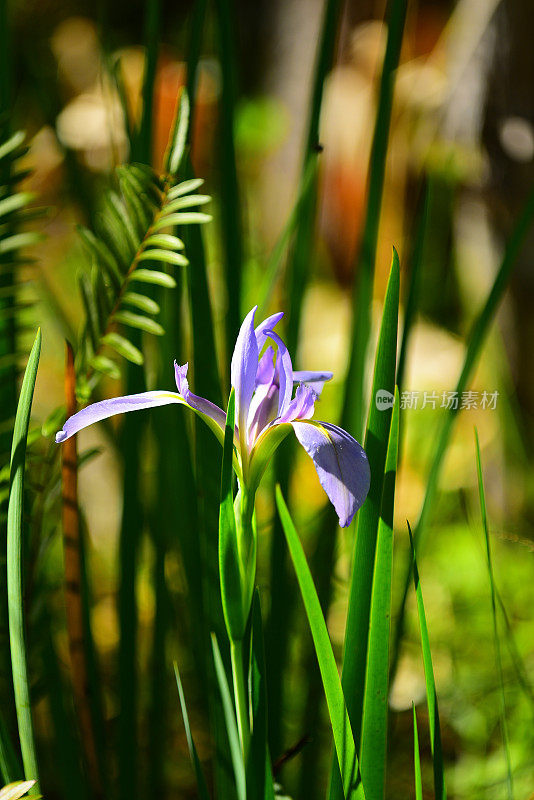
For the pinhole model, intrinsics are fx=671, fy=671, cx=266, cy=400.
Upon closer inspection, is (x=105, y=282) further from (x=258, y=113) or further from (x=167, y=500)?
(x=258, y=113)

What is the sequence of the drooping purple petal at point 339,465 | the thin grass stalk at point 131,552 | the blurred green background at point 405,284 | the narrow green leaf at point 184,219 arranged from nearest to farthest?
the drooping purple petal at point 339,465 → the narrow green leaf at point 184,219 → the thin grass stalk at point 131,552 → the blurred green background at point 405,284

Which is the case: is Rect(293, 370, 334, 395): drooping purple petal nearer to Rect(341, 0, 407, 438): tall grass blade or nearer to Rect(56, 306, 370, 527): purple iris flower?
Rect(56, 306, 370, 527): purple iris flower

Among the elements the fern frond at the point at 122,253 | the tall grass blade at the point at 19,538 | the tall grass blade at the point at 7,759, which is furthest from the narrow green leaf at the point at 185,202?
the tall grass blade at the point at 7,759

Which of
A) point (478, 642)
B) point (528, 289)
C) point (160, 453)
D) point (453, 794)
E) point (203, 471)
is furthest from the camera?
point (528, 289)

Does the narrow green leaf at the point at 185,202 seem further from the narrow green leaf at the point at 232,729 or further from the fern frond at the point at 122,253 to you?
the narrow green leaf at the point at 232,729

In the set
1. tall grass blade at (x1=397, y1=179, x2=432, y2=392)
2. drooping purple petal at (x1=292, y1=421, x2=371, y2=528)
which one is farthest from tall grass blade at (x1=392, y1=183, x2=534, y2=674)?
drooping purple petal at (x1=292, y1=421, x2=371, y2=528)

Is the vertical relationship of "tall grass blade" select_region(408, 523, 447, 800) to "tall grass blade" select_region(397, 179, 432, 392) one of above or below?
below

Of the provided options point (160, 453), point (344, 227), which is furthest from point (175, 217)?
point (344, 227)
